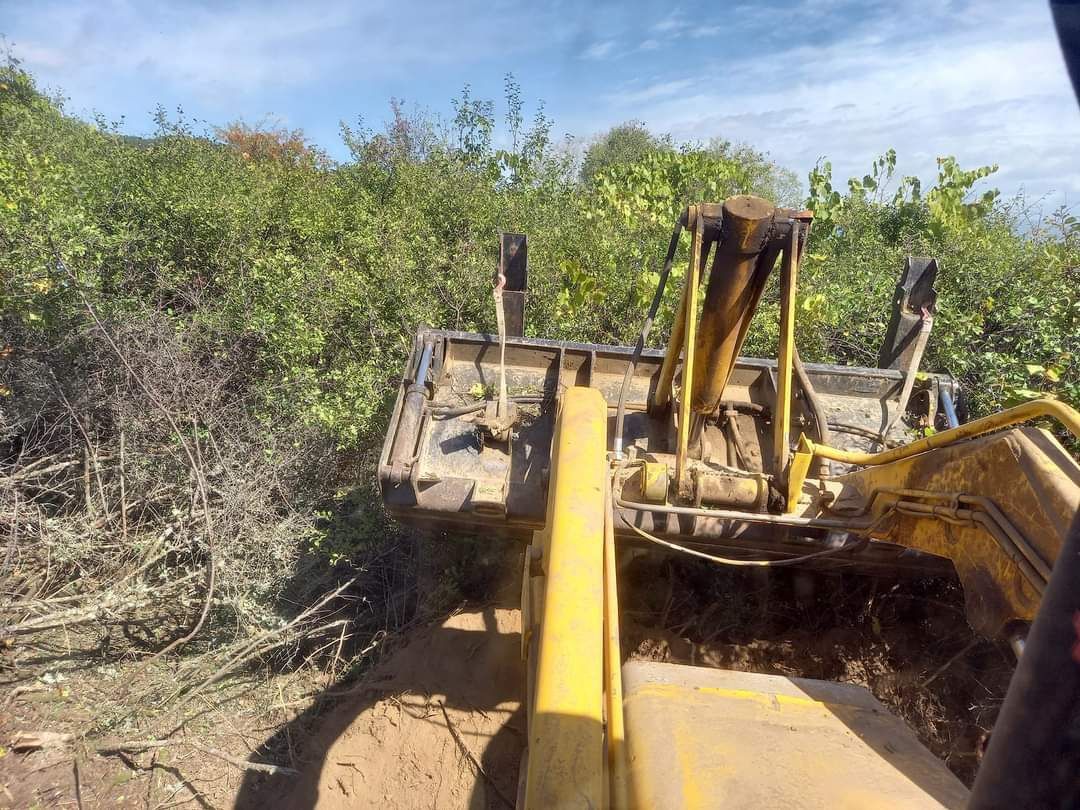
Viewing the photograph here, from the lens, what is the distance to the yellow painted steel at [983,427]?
67.6 inches

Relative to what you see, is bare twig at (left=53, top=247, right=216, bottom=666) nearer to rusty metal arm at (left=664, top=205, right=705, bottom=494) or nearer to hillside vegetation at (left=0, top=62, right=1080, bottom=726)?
hillside vegetation at (left=0, top=62, right=1080, bottom=726)

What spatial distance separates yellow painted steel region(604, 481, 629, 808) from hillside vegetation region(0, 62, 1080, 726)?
3.70 metres

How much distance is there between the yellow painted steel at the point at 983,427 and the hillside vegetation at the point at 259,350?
3.17 meters

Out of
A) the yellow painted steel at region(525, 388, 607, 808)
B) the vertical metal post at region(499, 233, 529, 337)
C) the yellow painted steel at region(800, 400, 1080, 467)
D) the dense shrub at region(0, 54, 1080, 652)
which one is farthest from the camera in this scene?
the dense shrub at region(0, 54, 1080, 652)

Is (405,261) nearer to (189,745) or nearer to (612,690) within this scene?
(189,745)

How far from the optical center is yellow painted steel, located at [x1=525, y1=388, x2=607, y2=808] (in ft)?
3.99

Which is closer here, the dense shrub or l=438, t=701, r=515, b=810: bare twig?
l=438, t=701, r=515, b=810: bare twig

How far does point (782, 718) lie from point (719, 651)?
115 inches

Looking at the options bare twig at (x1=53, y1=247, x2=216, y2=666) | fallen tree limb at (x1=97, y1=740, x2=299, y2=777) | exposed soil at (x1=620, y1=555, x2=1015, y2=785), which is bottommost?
fallen tree limb at (x1=97, y1=740, x2=299, y2=777)

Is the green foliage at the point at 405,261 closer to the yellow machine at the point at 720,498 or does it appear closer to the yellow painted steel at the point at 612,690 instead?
the yellow machine at the point at 720,498

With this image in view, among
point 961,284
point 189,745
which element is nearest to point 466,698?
point 189,745

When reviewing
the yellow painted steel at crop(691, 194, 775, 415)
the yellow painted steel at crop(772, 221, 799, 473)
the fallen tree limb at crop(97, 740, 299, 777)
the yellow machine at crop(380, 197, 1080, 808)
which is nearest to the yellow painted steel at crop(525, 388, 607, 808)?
the yellow machine at crop(380, 197, 1080, 808)

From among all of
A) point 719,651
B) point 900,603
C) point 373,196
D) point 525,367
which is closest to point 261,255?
point 373,196

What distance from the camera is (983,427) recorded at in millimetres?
2039
